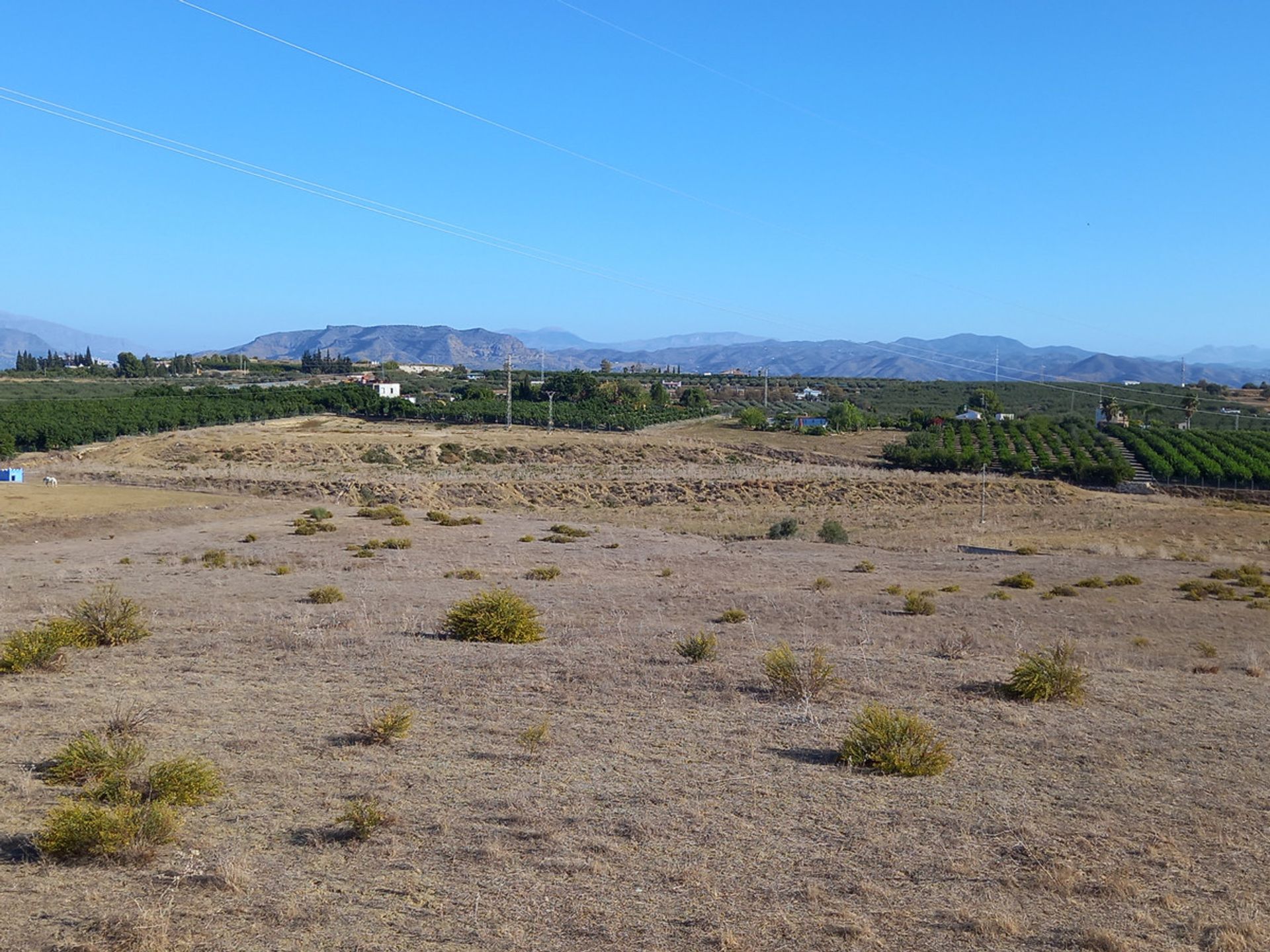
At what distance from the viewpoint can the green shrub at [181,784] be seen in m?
8.42

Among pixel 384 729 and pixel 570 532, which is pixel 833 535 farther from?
pixel 384 729

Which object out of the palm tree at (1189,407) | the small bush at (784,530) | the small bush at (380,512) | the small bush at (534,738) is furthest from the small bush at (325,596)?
the palm tree at (1189,407)

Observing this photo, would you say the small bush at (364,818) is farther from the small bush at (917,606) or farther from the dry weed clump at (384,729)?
the small bush at (917,606)

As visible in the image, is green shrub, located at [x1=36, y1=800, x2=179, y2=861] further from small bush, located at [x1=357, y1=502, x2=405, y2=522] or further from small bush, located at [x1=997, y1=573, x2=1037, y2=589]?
small bush, located at [x1=357, y1=502, x2=405, y2=522]

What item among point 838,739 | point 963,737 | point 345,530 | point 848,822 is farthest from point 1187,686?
point 345,530

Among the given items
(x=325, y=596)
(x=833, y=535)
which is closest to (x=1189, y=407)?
(x=833, y=535)

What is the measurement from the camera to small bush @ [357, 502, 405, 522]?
42.2m

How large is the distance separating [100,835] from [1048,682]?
10621 millimetres

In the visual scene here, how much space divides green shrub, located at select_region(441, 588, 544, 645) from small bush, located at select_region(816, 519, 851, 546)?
23.7 m

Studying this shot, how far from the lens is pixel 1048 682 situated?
1302 cm

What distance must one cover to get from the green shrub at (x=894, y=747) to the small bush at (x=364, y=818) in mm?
4545

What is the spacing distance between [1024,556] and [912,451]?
144 feet

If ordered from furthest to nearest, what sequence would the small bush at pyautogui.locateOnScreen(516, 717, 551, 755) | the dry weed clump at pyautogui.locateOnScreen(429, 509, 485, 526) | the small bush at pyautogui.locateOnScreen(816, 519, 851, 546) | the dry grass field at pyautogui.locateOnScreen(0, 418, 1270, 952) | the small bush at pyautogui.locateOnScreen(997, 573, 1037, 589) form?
the dry weed clump at pyautogui.locateOnScreen(429, 509, 485, 526), the small bush at pyautogui.locateOnScreen(816, 519, 851, 546), the small bush at pyautogui.locateOnScreen(997, 573, 1037, 589), the small bush at pyautogui.locateOnScreen(516, 717, 551, 755), the dry grass field at pyautogui.locateOnScreen(0, 418, 1270, 952)

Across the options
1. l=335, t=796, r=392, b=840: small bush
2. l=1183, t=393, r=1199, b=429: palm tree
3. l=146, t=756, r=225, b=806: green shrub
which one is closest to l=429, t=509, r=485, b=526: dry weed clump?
l=146, t=756, r=225, b=806: green shrub
